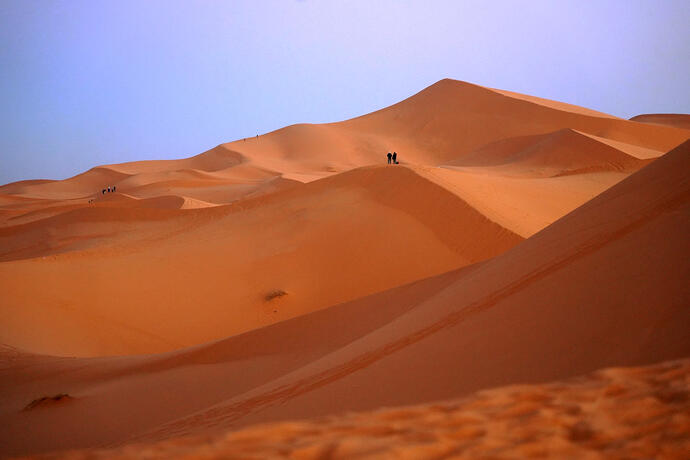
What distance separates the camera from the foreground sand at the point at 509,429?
6.30 ft

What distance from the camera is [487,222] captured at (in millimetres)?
11750

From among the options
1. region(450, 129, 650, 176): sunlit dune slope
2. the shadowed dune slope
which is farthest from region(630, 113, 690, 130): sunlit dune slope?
the shadowed dune slope

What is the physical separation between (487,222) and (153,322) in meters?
7.87

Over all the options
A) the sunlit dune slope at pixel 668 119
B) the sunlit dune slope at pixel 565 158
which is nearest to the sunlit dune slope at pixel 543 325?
the sunlit dune slope at pixel 565 158

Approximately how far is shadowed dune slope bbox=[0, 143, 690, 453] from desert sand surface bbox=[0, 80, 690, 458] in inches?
0.8

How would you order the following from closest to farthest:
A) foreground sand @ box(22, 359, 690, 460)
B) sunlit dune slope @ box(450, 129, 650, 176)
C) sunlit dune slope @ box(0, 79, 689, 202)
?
foreground sand @ box(22, 359, 690, 460)
sunlit dune slope @ box(450, 129, 650, 176)
sunlit dune slope @ box(0, 79, 689, 202)

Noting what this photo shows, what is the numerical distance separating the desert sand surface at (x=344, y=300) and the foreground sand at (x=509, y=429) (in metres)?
0.03

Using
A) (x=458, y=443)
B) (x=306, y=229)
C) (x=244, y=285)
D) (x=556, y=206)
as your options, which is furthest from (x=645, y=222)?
(x=556, y=206)

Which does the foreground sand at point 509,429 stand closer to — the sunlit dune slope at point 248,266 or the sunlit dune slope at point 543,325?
the sunlit dune slope at point 543,325

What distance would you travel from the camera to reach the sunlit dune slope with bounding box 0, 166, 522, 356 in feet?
30.8

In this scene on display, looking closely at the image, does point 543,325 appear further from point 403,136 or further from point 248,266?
point 403,136

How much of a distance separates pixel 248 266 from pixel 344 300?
2.86 m

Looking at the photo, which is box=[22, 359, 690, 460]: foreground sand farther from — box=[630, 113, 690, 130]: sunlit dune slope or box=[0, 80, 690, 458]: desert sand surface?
box=[630, 113, 690, 130]: sunlit dune slope

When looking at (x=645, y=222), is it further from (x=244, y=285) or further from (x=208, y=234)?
(x=208, y=234)
